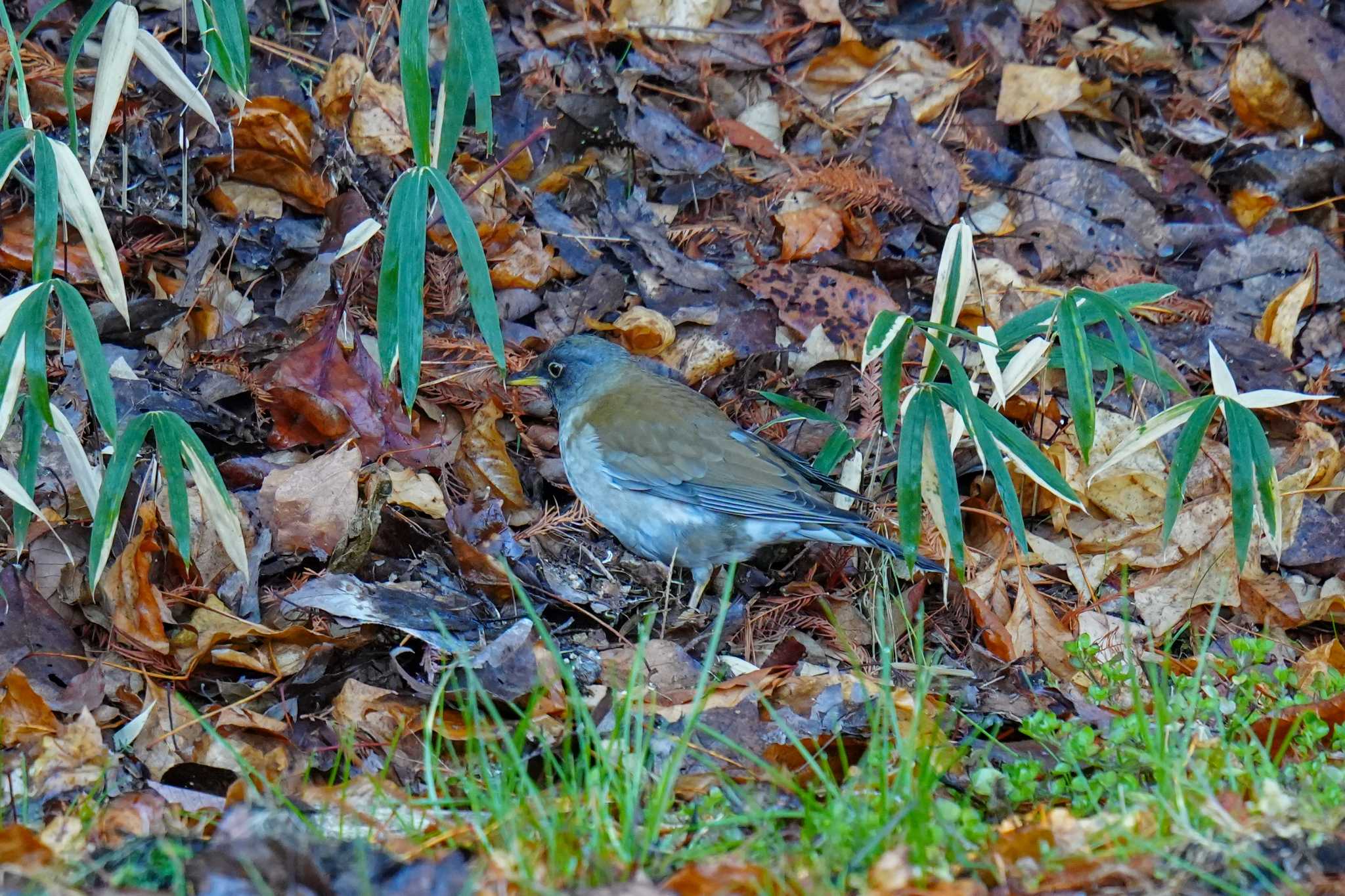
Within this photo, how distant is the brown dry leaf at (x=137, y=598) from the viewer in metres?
3.67

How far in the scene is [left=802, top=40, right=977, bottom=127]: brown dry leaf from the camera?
6129 millimetres

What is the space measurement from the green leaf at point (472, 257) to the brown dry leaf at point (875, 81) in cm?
295

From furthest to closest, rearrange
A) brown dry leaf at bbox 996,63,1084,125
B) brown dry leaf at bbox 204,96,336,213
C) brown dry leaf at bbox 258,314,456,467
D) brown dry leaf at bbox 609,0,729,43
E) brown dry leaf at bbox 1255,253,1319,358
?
brown dry leaf at bbox 996,63,1084,125 < brown dry leaf at bbox 609,0,729,43 < brown dry leaf at bbox 1255,253,1319,358 < brown dry leaf at bbox 204,96,336,213 < brown dry leaf at bbox 258,314,456,467

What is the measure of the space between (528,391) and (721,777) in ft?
9.91

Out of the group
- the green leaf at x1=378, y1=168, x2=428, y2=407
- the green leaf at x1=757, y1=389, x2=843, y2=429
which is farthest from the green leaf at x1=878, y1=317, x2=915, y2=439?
the green leaf at x1=378, y1=168, x2=428, y2=407

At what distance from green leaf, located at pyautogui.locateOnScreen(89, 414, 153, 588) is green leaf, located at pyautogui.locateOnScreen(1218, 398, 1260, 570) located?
2.86 m

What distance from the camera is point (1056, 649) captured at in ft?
13.7

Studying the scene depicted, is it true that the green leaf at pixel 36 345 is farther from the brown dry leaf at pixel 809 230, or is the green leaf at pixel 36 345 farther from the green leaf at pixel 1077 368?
the brown dry leaf at pixel 809 230

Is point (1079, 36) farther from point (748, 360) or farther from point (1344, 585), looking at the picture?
point (1344, 585)

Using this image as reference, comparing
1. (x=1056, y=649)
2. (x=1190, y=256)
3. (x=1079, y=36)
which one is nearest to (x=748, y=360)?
(x=1056, y=649)

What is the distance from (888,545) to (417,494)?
1.53m

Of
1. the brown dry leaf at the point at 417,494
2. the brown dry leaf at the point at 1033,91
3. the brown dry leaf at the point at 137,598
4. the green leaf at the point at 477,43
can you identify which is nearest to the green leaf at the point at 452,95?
the green leaf at the point at 477,43

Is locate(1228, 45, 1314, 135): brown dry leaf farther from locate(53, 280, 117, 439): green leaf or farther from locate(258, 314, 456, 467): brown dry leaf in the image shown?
locate(53, 280, 117, 439): green leaf

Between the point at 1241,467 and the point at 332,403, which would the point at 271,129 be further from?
the point at 1241,467
